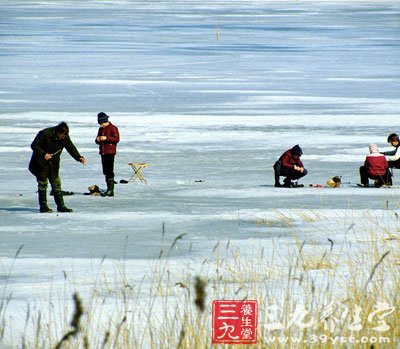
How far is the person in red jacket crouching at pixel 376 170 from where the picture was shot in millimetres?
15883

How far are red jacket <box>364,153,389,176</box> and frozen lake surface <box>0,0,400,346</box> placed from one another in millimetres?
392

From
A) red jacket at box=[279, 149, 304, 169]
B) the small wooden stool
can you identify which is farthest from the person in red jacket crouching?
the small wooden stool

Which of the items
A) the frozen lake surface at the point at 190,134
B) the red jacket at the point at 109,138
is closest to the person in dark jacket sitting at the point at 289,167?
the frozen lake surface at the point at 190,134

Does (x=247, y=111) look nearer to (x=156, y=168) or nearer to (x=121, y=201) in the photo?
(x=156, y=168)

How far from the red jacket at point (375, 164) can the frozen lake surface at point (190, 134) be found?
1.29 ft

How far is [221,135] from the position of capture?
75.4ft

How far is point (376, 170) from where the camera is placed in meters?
15.9

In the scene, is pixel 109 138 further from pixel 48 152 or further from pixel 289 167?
pixel 289 167

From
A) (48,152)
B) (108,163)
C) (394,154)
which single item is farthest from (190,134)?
(48,152)

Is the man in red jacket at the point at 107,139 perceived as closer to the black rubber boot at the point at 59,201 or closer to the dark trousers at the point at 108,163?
the dark trousers at the point at 108,163

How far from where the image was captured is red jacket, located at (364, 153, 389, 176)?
52.1ft

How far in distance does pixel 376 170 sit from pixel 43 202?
5.14 metres

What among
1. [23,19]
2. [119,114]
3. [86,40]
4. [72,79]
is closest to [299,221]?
[119,114]

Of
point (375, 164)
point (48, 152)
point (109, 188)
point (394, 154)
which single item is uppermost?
point (394, 154)
